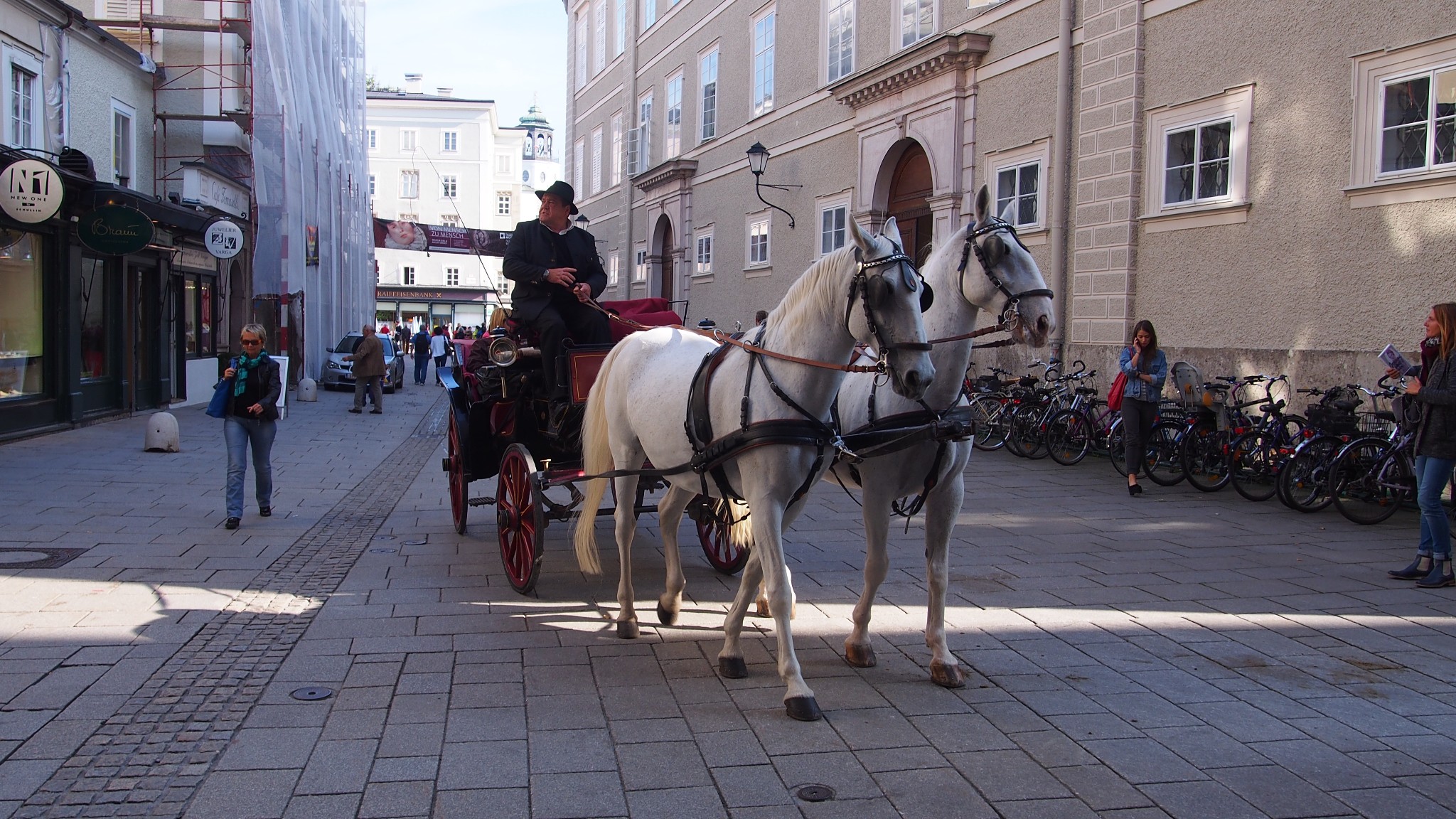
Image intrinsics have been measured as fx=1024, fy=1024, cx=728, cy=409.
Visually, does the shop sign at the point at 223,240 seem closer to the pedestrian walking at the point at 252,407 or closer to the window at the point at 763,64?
the pedestrian walking at the point at 252,407

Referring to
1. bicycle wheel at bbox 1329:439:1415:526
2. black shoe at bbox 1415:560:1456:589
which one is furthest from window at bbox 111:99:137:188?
black shoe at bbox 1415:560:1456:589

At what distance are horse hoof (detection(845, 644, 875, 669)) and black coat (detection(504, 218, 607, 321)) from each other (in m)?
2.72

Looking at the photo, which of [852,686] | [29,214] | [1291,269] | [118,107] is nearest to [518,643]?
[852,686]

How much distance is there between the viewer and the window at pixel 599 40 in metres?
34.1

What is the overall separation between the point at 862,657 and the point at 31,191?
1130cm

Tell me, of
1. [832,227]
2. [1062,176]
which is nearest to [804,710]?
[1062,176]

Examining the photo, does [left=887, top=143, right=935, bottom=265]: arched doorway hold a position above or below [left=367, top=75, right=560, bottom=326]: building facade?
below

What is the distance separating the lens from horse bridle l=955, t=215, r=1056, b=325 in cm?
445

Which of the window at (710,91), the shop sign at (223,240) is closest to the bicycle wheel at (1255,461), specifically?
the shop sign at (223,240)

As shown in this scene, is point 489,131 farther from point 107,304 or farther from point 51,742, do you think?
point 51,742

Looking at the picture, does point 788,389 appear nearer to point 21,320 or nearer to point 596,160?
point 21,320

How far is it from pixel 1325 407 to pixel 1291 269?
201cm

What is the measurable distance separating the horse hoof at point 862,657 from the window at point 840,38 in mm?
15838

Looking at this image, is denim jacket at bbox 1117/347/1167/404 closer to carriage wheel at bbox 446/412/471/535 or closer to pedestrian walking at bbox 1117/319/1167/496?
pedestrian walking at bbox 1117/319/1167/496
